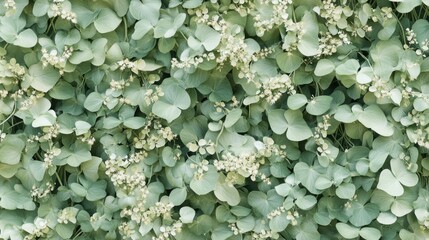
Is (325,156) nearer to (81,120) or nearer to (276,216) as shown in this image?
(276,216)

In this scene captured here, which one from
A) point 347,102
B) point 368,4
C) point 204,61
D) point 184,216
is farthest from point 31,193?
point 368,4

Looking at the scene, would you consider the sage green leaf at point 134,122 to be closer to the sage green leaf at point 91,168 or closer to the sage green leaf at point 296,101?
the sage green leaf at point 91,168

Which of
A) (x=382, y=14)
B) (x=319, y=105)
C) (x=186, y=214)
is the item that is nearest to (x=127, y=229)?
(x=186, y=214)

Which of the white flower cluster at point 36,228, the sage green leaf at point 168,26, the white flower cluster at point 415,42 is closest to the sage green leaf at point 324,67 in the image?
the white flower cluster at point 415,42

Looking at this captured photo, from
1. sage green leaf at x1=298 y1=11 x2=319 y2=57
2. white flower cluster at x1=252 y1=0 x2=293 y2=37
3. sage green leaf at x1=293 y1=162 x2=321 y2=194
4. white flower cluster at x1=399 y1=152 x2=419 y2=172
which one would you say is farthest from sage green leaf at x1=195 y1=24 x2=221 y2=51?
white flower cluster at x1=399 y1=152 x2=419 y2=172

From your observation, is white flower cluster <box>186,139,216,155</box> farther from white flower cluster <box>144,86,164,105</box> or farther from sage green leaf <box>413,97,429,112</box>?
sage green leaf <box>413,97,429,112</box>
